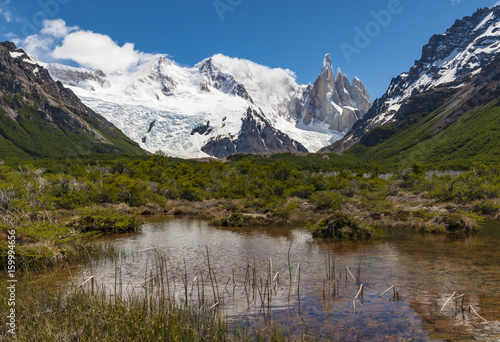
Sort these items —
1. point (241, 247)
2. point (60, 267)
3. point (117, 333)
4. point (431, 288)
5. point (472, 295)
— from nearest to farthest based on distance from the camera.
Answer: point (117, 333)
point (472, 295)
point (431, 288)
point (60, 267)
point (241, 247)

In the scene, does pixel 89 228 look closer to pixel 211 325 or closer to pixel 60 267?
pixel 60 267

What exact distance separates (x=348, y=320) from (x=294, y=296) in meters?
2.28

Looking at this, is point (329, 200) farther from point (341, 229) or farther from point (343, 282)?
point (343, 282)

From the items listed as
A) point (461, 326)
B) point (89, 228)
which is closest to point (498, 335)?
point (461, 326)

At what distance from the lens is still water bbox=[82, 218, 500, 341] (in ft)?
28.2

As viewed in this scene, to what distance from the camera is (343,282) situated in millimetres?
12336

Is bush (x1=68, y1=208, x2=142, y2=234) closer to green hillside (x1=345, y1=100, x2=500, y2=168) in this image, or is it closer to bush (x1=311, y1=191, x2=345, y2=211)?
bush (x1=311, y1=191, x2=345, y2=211)

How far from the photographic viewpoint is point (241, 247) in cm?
2016

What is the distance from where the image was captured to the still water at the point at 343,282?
8.59m

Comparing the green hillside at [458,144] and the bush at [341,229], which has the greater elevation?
the green hillside at [458,144]

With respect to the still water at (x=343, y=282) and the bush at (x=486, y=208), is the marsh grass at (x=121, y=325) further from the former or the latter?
the bush at (x=486, y=208)

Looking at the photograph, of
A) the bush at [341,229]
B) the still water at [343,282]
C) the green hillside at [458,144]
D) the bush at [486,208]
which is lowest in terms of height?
the still water at [343,282]

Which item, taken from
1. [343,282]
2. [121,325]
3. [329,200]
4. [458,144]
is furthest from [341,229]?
[458,144]

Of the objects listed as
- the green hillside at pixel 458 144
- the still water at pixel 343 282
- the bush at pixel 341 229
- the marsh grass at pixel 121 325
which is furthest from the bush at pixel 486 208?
the green hillside at pixel 458 144
